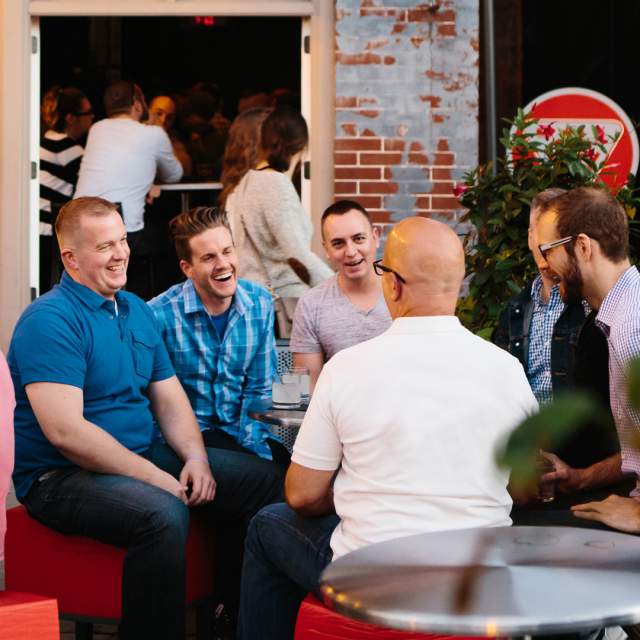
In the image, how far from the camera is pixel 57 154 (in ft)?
23.6

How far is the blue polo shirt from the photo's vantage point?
3307 mm

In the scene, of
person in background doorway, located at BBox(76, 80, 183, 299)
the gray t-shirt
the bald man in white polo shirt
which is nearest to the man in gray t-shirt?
the gray t-shirt

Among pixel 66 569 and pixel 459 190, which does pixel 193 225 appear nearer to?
pixel 66 569

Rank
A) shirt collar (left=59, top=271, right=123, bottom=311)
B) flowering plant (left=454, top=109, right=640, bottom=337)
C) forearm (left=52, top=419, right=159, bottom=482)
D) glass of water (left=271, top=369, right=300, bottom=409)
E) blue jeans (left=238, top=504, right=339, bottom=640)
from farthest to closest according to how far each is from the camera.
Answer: flowering plant (left=454, top=109, right=640, bottom=337), glass of water (left=271, top=369, right=300, bottom=409), shirt collar (left=59, top=271, right=123, bottom=311), forearm (left=52, top=419, right=159, bottom=482), blue jeans (left=238, top=504, right=339, bottom=640)

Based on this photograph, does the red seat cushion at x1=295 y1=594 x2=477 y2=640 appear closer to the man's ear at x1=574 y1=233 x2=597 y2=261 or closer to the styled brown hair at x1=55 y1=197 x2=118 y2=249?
the man's ear at x1=574 y1=233 x2=597 y2=261

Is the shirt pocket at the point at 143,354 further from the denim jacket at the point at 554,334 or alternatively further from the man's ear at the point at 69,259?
the denim jacket at the point at 554,334

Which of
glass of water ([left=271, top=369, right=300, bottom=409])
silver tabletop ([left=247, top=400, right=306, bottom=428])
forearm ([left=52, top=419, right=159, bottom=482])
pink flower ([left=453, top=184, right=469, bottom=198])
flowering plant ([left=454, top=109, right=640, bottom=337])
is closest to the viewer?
forearm ([left=52, top=419, right=159, bottom=482])

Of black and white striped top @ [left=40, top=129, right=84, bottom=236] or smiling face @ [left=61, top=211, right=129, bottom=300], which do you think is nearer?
smiling face @ [left=61, top=211, right=129, bottom=300]

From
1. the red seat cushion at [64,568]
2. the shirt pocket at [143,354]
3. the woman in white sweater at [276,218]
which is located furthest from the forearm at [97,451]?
the woman in white sweater at [276,218]

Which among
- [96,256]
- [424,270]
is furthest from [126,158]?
[424,270]

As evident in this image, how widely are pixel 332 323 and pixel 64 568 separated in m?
1.50

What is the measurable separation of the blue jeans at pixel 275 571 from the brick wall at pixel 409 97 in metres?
3.56

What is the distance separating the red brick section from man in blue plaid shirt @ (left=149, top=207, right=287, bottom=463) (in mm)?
2189

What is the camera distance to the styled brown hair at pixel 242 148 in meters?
6.15
